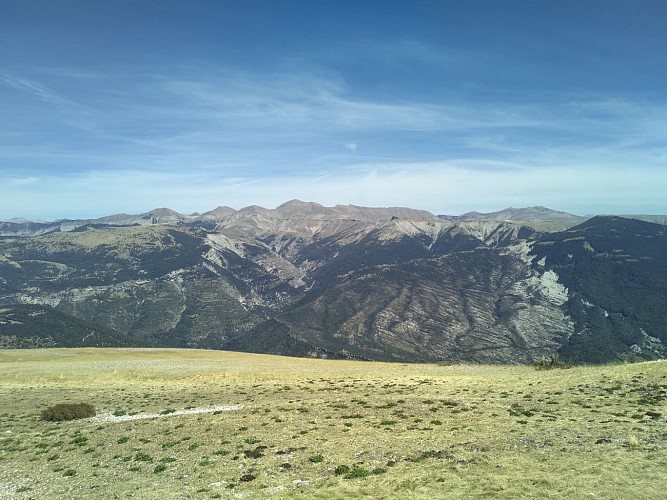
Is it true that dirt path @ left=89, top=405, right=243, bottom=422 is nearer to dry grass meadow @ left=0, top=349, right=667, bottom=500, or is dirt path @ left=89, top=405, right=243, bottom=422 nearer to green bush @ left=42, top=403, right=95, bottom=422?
dry grass meadow @ left=0, top=349, right=667, bottom=500

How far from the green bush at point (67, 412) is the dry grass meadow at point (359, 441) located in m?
0.88

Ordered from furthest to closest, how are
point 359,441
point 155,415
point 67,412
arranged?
point 155,415
point 67,412
point 359,441

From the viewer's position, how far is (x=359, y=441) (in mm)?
27656

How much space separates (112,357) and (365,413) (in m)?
72.4

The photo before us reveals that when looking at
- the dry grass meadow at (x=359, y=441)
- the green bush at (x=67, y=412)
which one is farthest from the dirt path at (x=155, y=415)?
the green bush at (x=67, y=412)

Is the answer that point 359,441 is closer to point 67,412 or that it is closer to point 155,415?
point 155,415

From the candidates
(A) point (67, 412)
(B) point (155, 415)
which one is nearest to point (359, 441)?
(B) point (155, 415)

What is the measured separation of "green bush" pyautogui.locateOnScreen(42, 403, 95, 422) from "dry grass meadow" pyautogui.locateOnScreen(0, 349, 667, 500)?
88 centimetres

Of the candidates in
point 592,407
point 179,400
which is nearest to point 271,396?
point 179,400

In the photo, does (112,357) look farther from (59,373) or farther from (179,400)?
(179,400)

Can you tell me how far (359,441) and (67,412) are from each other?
1069 inches

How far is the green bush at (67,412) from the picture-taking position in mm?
37406

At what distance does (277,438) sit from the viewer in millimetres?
29125

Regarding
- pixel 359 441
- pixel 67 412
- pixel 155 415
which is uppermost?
pixel 359 441
